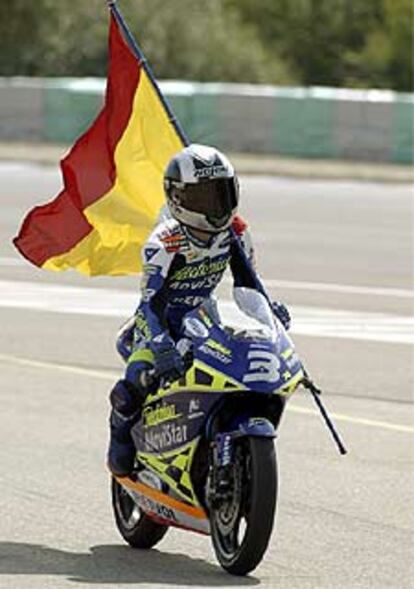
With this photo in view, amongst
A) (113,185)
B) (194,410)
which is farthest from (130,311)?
(194,410)

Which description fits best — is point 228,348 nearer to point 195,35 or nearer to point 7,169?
point 7,169

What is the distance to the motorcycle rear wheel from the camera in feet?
28.9

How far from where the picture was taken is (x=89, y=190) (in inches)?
393

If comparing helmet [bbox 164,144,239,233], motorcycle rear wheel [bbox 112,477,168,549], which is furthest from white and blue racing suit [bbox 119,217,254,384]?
motorcycle rear wheel [bbox 112,477,168,549]

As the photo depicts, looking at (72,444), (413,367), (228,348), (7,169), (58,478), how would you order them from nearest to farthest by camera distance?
(228,348), (58,478), (72,444), (413,367), (7,169)

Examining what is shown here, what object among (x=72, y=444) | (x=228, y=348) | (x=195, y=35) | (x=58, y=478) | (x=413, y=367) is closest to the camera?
(x=228, y=348)

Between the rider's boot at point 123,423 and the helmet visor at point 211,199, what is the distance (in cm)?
75

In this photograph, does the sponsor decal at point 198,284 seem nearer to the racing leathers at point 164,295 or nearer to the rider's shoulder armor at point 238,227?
the racing leathers at point 164,295

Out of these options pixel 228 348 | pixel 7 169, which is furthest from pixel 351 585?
pixel 7 169

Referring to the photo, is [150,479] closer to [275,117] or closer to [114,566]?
[114,566]

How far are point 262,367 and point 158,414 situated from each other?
2.17ft

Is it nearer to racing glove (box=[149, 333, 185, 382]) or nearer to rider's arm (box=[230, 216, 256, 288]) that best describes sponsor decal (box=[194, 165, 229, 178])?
rider's arm (box=[230, 216, 256, 288])

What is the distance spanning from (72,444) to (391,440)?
5.87 ft

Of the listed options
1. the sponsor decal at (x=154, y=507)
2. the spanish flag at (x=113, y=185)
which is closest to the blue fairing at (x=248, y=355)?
the sponsor decal at (x=154, y=507)
